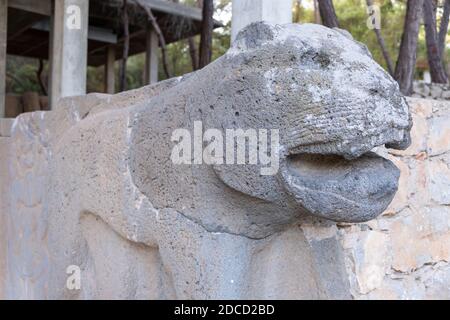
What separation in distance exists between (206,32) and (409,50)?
2309 mm

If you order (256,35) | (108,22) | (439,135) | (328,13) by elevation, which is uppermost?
(108,22)

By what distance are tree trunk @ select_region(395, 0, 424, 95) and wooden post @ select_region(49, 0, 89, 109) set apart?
2.62 metres

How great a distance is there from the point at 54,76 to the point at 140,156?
368 cm

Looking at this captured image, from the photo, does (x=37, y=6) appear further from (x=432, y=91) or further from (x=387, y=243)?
(x=387, y=243)

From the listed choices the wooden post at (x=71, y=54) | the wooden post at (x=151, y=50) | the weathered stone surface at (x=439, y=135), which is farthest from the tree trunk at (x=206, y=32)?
the weathered stone surface at (x=439, y=135)

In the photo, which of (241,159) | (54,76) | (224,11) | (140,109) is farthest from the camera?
(224,11)

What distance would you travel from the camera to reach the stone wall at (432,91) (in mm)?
6102

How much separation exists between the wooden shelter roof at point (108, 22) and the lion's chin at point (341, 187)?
6.08 meters

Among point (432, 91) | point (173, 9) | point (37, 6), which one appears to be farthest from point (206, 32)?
point (432, 91)

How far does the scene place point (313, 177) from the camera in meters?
1.07

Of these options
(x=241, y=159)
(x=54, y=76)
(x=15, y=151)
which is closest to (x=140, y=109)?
(x=241, y=159)

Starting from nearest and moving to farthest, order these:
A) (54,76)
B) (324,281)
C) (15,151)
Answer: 1. (324,281)
2. (15,151)
3. (54,76)

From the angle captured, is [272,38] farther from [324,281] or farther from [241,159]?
[324,281]

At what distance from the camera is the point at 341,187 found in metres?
1.04
